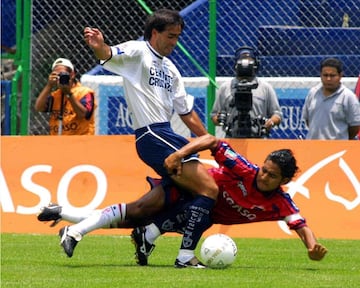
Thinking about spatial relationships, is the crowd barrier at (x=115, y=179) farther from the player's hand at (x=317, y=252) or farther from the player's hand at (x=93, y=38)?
the player's hand at (x=93, y=38)

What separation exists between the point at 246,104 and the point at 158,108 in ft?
11.3

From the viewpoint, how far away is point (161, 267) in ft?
28.1

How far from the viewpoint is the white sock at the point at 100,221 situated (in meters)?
8.77

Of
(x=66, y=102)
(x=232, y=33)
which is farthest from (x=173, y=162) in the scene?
(x=232, y=33)

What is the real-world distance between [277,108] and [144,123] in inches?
155

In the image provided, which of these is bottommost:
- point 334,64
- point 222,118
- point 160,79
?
point 222,118

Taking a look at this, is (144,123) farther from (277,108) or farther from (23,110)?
(23,110)

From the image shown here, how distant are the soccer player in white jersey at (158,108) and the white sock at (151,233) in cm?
14

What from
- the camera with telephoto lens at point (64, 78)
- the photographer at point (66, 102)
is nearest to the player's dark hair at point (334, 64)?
the photographer at point (66, 102)

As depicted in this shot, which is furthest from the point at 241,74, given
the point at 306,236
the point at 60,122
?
the point at 306,236

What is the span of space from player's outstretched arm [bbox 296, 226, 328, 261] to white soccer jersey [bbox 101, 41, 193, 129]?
144 centimetres

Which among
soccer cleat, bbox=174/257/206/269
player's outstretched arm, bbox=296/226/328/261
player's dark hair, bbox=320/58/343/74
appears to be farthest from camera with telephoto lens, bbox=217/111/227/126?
soccer cleat, bbox=174/257/206/269

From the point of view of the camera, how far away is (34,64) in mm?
14898

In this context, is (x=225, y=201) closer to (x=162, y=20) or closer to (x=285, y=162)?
(x=285, y=162)
